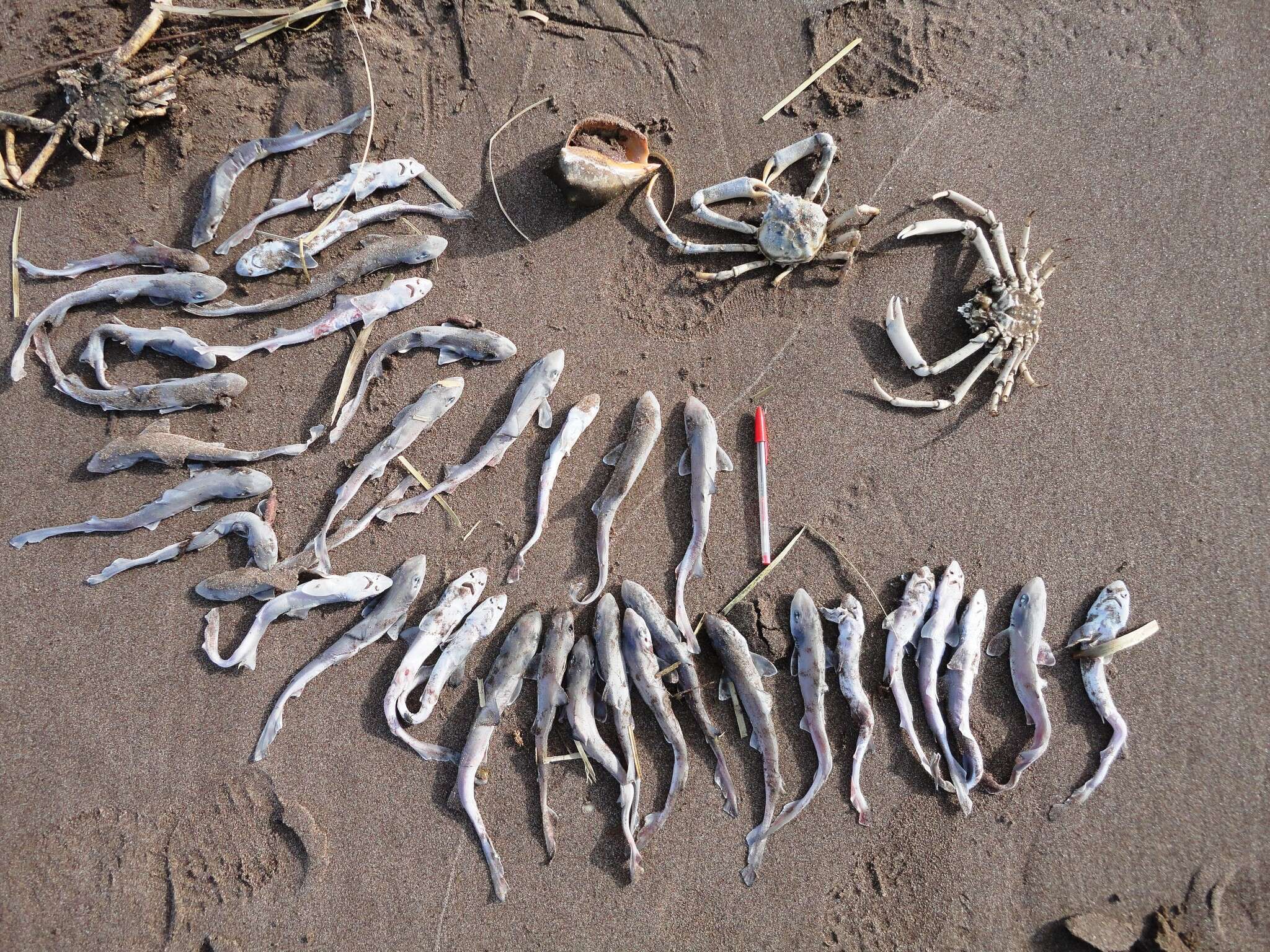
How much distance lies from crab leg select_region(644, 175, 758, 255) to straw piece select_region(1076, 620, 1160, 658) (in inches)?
133

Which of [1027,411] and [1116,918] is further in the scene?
[1027,411]

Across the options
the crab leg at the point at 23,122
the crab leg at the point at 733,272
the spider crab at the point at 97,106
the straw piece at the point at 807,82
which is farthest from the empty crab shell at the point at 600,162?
the crab leg at the point at 23,122

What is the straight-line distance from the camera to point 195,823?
434 cm

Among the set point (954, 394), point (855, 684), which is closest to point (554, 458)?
point (855, 684)

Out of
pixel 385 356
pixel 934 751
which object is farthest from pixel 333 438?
pixel 934 751

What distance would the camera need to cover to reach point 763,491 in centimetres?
455

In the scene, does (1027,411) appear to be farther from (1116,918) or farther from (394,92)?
(394,92)

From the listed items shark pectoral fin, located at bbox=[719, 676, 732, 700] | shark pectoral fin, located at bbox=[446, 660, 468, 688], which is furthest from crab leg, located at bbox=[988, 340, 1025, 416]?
shark pectoral fin, located at bbox=[446, 660, 468, 688]

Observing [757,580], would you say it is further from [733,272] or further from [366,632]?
[366,632]

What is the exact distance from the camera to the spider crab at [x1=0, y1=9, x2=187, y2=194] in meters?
4.53

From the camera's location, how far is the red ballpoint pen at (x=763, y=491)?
4547 mm

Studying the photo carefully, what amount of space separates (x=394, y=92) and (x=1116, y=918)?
7.14 metres

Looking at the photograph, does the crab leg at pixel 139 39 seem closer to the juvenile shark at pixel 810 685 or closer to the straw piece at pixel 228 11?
the straw piece at pixel 228 11

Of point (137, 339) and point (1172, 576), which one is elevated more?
point (137, 339)
